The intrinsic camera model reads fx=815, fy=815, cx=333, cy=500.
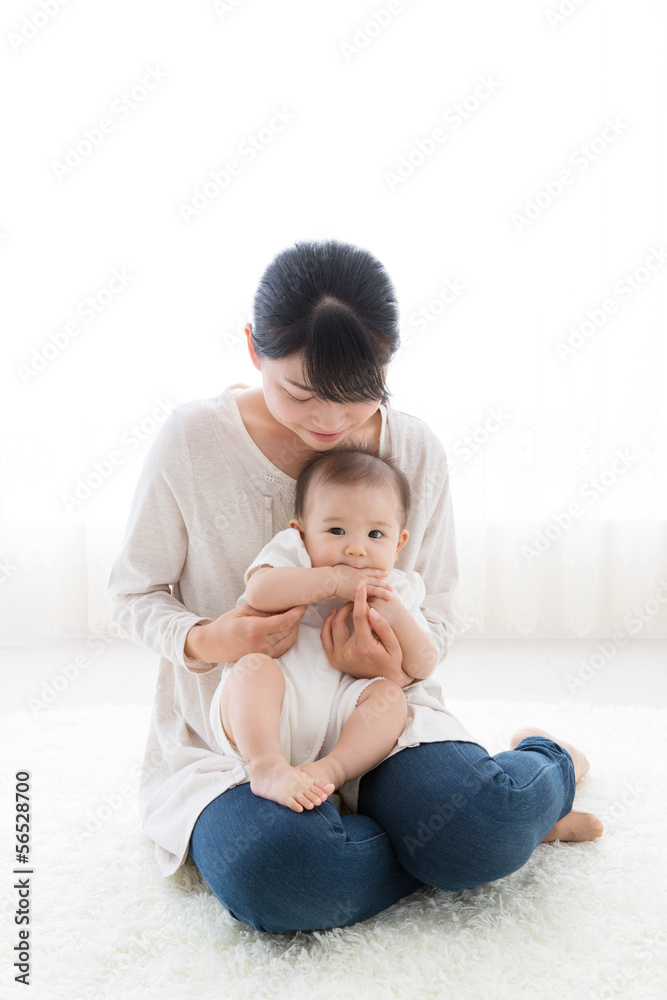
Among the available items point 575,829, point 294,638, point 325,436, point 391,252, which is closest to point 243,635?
point 294,638

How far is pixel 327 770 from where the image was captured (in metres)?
1.10

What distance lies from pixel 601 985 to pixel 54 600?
2155 millimetres

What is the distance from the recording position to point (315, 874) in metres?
1.04

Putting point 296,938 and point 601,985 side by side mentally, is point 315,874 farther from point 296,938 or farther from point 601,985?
point 601,985

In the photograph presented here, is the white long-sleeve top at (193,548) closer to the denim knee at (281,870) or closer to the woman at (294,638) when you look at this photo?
the woman at (294,638)

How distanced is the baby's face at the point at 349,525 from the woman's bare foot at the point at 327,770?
29cm

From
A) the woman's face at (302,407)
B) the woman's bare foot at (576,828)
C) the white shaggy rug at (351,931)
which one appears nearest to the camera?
the white shaggy rug at (351,931)

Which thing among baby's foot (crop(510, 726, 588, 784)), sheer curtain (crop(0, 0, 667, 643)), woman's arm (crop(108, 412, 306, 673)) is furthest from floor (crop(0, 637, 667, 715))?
woman's arm (crop(108, 412, 306, 673))

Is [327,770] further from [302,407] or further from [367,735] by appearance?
[302,407]

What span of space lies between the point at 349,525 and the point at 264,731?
13.1 inches

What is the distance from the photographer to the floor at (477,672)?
7.23 ft

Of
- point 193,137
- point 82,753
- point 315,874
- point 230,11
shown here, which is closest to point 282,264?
point 315,874

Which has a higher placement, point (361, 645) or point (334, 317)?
point (334, 317)

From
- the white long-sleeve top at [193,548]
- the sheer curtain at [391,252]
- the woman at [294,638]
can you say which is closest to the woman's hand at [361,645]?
the woman at [294,638]
